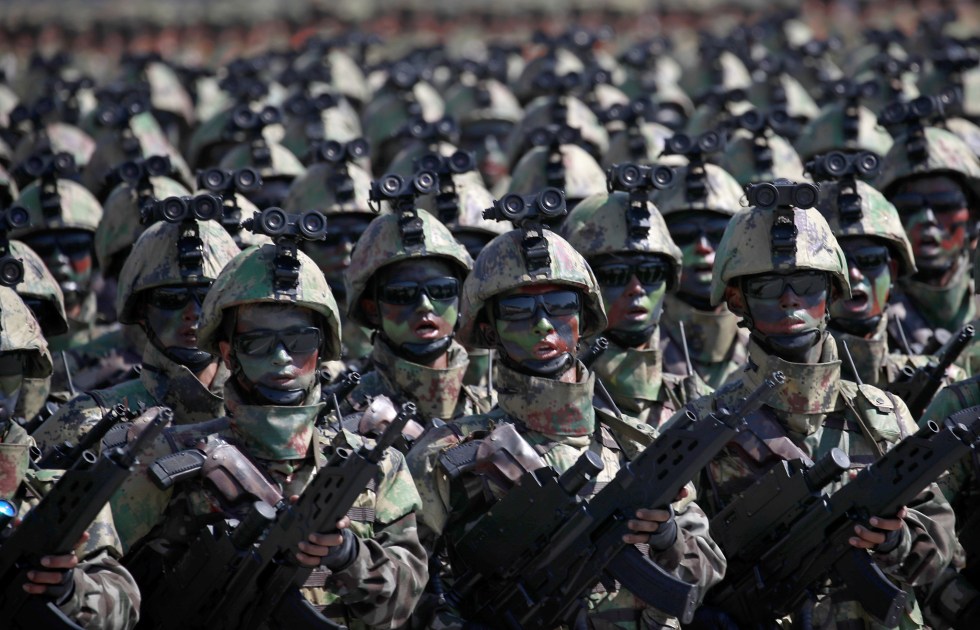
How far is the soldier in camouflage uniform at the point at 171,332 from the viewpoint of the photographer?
12.9 meters

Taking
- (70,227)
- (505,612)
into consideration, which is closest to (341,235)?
(70,227)

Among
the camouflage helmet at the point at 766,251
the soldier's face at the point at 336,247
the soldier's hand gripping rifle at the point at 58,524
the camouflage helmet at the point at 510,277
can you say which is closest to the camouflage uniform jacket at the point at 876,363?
the camouflage helmet at the point at 766,251

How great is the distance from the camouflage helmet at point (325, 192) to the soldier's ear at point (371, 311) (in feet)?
9.42

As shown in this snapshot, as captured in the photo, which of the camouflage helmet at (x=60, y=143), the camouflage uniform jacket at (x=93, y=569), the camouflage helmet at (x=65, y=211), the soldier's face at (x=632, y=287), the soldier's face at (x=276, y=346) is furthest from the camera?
the camouflage helmet at (x=60, y=143)

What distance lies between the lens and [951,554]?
11.7 m

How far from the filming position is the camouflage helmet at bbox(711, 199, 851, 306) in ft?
40.7

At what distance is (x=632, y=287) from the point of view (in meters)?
14.2

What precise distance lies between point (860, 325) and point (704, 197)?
7.05ft

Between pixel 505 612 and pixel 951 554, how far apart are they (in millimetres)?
2622

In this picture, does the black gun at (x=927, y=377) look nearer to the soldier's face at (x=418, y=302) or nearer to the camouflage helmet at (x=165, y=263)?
the soldier's face at (x=418, y=302)

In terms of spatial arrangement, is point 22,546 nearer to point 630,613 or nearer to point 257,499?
point 257,499

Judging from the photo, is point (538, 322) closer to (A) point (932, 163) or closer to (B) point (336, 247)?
(B) point (336, 247)

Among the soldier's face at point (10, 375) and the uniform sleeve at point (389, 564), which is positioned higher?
the soldier's face at point (10, 375)

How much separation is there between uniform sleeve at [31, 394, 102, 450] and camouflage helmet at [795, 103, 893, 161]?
30.5 ft
